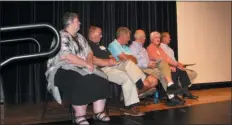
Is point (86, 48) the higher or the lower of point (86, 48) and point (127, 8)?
the lower

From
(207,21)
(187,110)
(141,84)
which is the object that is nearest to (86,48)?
(141,84)

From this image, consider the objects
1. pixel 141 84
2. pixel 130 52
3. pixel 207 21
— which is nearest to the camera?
pixel 141 84

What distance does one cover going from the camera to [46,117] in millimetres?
3150

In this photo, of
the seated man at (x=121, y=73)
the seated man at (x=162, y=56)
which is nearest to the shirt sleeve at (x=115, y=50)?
the seated man at (x=121, y=73)

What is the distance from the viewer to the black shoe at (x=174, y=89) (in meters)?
3.79

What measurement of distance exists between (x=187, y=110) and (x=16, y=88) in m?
2.31

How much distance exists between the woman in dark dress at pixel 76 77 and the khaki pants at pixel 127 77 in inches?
15.5

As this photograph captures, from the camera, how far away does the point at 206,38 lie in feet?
19.7

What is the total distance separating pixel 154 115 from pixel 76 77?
1.03 m

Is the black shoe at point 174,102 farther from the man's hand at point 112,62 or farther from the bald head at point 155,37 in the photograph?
the man's hand at point 112,62

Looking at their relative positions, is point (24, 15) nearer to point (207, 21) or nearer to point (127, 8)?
point (127, 8)

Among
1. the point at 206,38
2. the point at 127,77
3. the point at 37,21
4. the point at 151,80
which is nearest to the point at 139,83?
the point at 127,77

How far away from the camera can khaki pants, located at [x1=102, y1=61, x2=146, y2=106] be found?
3.17m

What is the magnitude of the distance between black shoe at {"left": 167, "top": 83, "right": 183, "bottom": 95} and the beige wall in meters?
1.60
